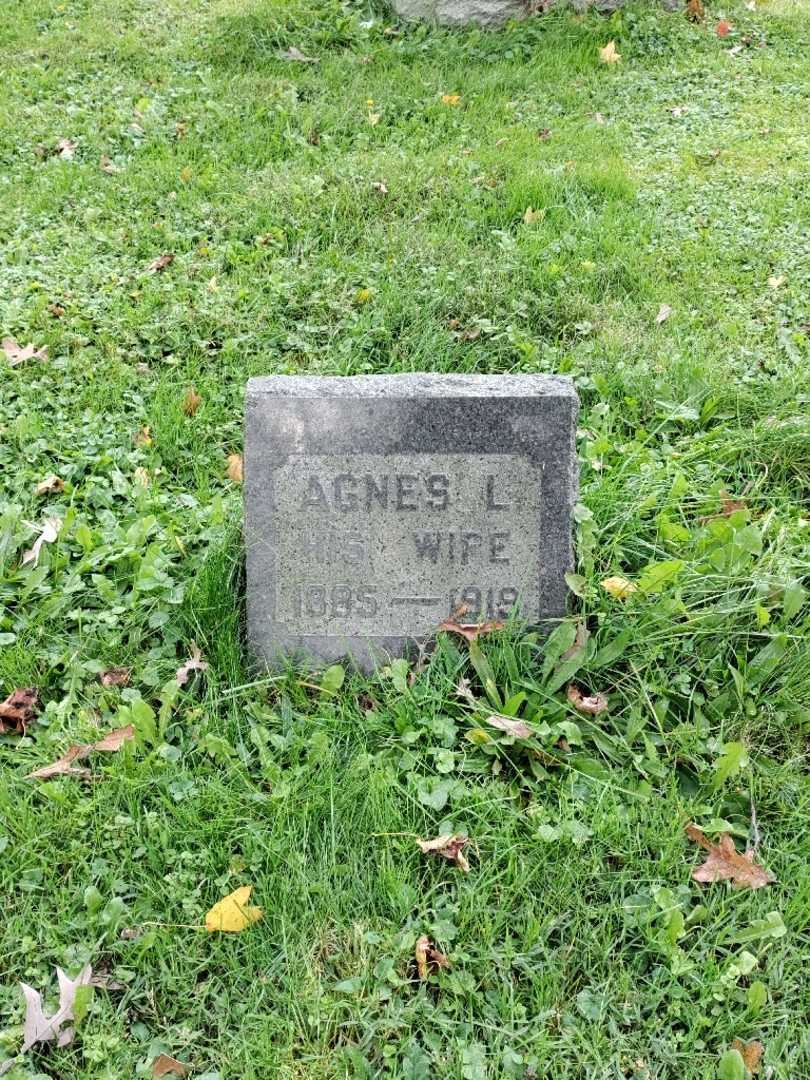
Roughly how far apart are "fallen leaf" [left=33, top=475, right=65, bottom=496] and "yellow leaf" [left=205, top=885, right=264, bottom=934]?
1781mm

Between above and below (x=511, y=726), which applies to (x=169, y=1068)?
below

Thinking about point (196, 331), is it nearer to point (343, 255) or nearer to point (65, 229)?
point (343, 255)

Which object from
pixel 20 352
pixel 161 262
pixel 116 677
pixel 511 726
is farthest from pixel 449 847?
pixel 161 262

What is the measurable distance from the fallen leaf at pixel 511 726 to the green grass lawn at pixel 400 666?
0.03m

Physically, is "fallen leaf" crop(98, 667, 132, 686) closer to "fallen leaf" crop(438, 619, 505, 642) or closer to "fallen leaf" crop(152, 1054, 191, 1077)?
"fallen leaf" crop(438, 619, 505, 642)

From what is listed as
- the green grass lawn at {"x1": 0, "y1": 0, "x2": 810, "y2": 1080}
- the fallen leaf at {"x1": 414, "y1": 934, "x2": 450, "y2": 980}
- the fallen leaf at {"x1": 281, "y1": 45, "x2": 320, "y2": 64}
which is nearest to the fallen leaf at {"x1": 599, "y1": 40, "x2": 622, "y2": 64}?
the green grass lawn at {"x1": 0, "y1": 0, "x2": 810, "y2": 1080}

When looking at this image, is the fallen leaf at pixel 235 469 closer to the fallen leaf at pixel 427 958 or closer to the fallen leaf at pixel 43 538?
the fallen leaf at pixel 43 538

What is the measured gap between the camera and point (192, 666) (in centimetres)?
277

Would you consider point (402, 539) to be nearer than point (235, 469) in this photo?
Yes

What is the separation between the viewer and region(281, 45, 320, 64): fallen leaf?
6.54 meters

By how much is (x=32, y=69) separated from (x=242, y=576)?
544 cm

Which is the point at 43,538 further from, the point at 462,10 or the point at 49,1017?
the point at 462,10

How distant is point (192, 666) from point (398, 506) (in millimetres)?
741

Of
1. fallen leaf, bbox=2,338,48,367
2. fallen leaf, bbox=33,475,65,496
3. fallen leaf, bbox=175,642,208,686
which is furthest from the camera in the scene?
fallen leaf, bbox=2,338,48,367
